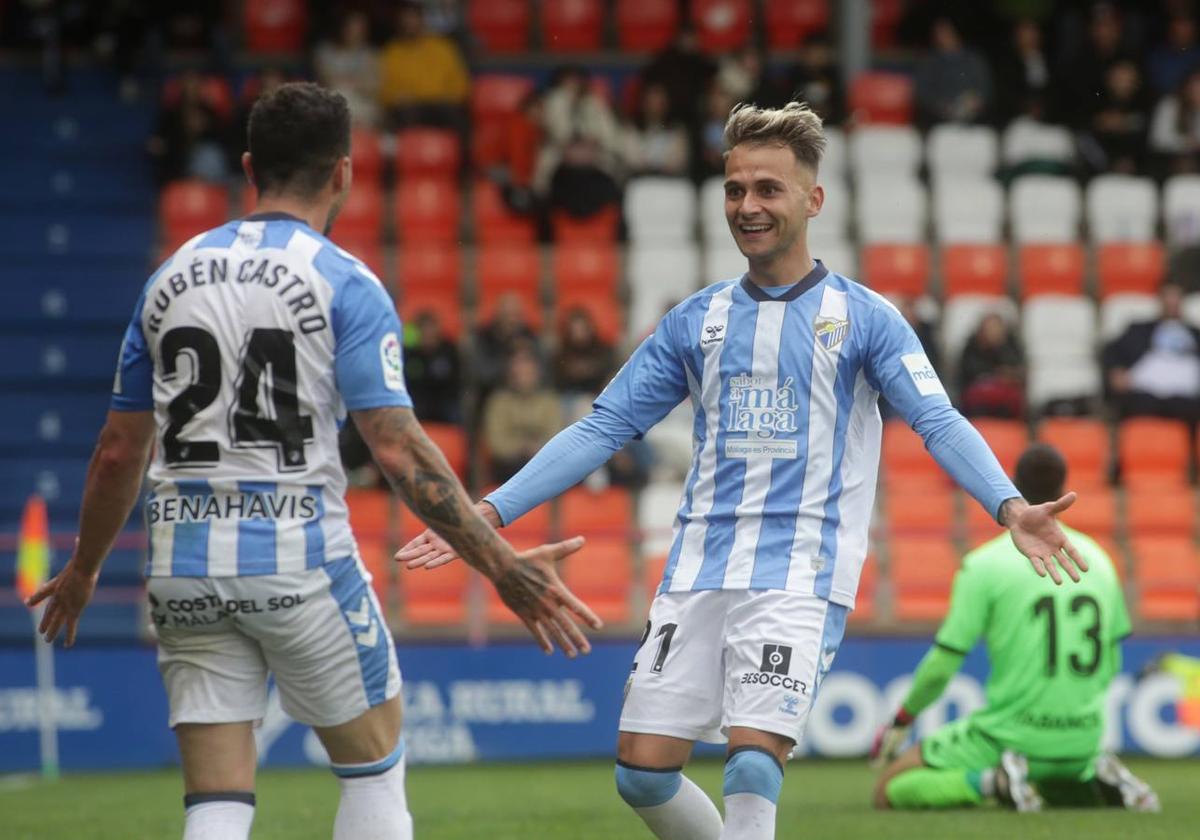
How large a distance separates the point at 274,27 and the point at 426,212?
3.18 meters

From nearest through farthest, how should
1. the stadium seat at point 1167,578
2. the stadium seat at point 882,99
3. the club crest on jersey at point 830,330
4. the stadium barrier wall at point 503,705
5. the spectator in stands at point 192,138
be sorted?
the club crest on jersey at point 830,330, the stadium barrier wall at point 503,705, the stadium seat at point 1167,578, the spectator in stands at point 192,138, the stadium seat at point 882,99

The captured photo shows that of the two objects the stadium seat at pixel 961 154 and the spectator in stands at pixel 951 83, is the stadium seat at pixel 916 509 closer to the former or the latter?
the stadium seat at pixel 961 154

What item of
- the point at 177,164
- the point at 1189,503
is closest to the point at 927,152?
the point at 1189,503

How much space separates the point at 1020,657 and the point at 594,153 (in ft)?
27.7

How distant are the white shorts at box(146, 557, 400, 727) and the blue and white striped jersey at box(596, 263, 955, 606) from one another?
1.13 meters

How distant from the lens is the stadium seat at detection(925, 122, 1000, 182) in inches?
676

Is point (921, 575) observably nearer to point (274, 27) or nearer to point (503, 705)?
point (503, 705)

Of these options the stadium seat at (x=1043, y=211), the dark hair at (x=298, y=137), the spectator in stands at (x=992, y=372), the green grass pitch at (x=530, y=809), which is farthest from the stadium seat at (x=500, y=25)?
the dark hair at (x=298, y=137)

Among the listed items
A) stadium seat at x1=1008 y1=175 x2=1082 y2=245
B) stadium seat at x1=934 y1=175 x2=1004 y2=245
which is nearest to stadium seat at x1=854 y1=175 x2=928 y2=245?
stadium seat at x1=934 y1=175 x2=1004 y2=245

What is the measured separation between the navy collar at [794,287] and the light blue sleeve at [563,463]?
0.52m

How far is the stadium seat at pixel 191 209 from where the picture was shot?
16406mm

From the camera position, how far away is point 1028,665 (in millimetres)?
8773

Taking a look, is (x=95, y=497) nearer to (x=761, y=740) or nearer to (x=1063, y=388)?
(x=761, y=740)

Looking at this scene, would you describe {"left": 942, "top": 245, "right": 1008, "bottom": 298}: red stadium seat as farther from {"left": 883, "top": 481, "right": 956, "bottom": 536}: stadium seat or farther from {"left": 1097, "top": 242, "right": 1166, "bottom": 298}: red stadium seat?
Answer: {"left": 883, "top": 481, "right": 956, "bottom": 536}: stadium seat
